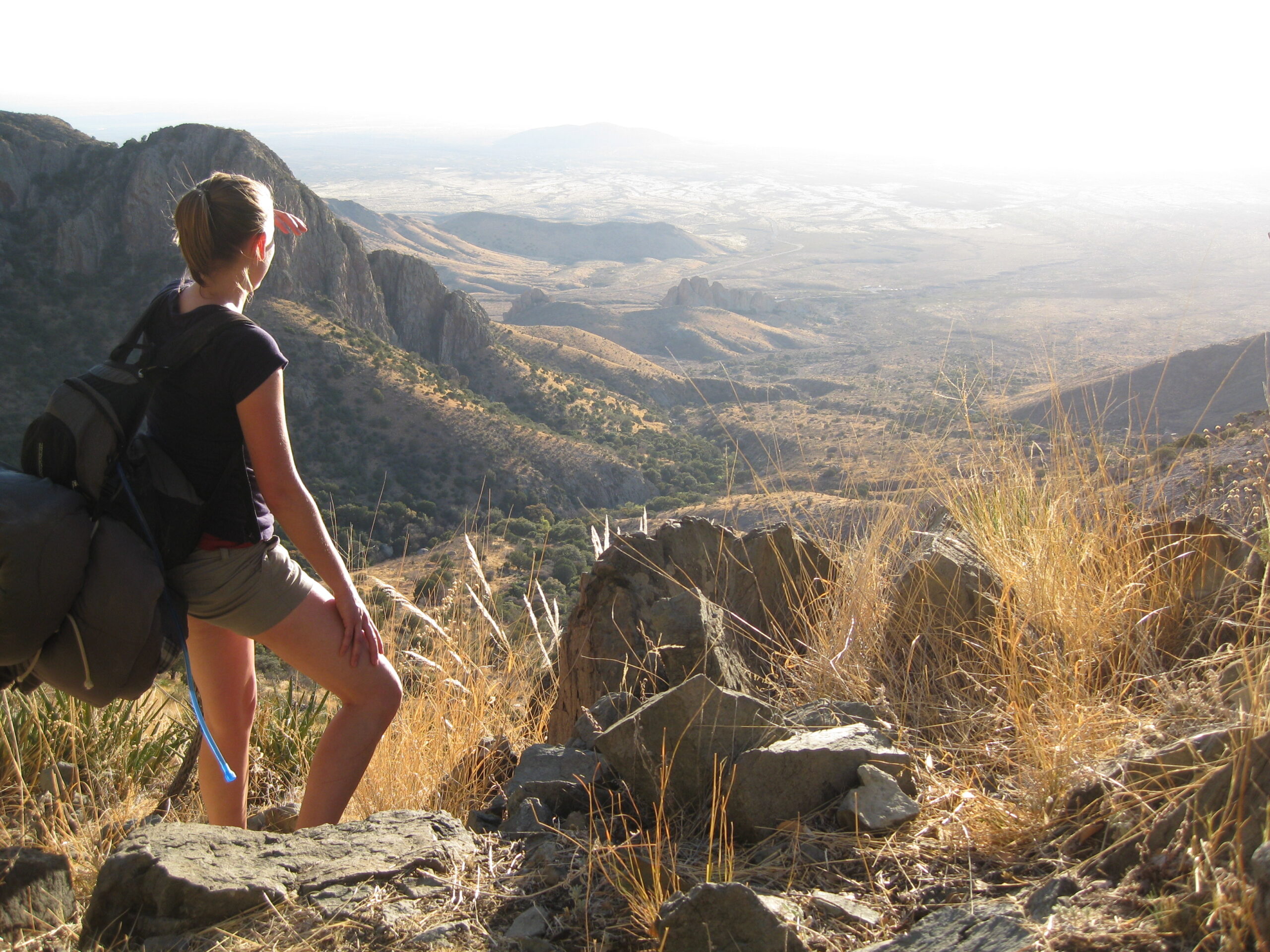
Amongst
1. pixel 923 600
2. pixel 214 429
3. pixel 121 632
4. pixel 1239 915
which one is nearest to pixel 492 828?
pixel 121 632

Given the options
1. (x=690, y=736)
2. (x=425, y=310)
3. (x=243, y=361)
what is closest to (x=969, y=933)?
(x=690, y=736)

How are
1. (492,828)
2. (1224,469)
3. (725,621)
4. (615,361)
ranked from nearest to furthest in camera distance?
(492,828) < (725,621) < (1224,469) < (615,361)

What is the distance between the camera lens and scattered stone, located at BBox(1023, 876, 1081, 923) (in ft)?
4.56

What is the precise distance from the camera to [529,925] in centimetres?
170

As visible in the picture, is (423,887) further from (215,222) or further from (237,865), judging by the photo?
(215,222)

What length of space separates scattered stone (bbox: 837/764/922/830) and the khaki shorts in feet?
4.38

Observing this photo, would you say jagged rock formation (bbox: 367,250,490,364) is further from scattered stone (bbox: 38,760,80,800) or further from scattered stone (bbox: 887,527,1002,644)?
scattered stone (bbox: 887,527,1002,644)

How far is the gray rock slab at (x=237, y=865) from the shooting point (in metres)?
1.66

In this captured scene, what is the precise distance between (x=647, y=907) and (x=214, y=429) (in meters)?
1.36

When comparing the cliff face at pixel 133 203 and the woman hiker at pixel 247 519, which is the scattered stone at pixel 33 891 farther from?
the cliff face at pixel 133 203

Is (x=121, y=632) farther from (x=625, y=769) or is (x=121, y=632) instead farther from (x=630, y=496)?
(x=630, y=496)

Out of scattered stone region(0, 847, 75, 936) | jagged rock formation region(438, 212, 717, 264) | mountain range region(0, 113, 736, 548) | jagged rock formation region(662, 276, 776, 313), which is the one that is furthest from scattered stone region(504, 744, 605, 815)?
jagged rock formation region(438, 212, 717, 264)

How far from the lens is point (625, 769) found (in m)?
2.13

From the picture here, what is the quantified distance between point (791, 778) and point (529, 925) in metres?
0.65
